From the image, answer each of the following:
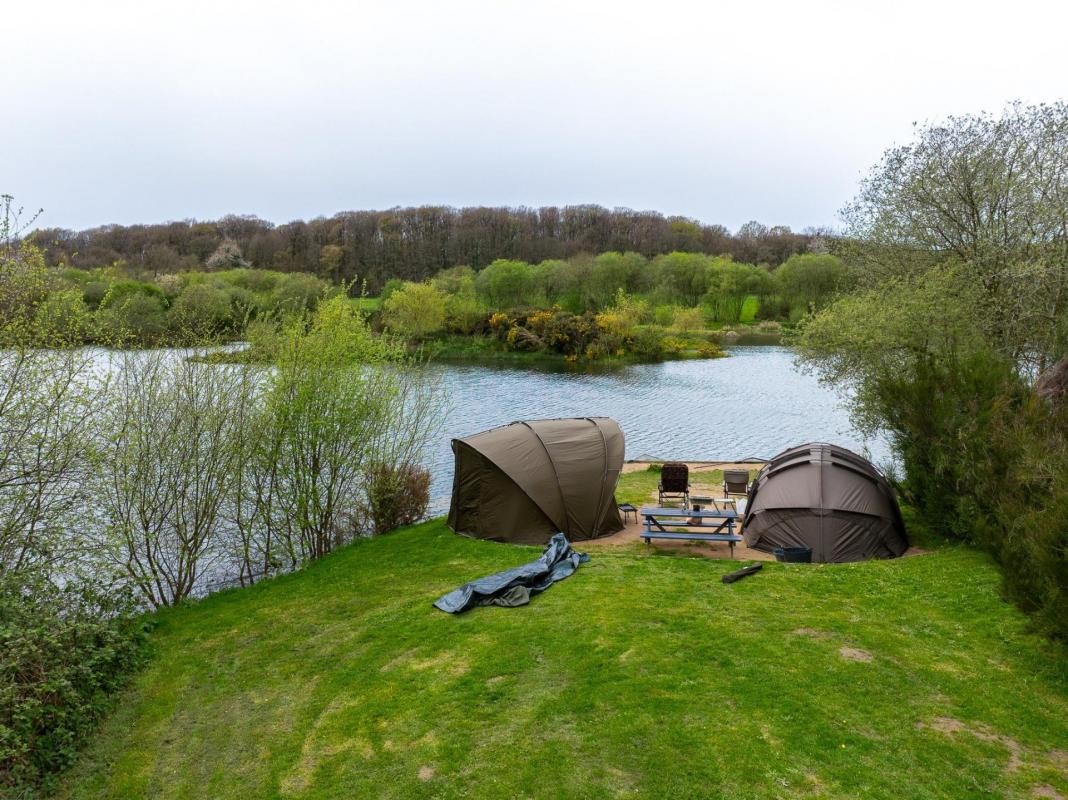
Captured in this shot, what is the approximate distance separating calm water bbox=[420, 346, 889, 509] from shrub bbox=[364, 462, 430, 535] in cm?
233

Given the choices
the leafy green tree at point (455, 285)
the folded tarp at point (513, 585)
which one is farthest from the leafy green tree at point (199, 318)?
the leafy green tree at point (455, 285)

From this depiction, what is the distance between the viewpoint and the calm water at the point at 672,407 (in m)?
27.3

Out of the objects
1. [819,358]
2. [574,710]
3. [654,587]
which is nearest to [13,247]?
[574,710]

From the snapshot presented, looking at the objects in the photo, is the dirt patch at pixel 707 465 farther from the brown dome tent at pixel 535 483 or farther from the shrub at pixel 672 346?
the shrub at pixel 672 346

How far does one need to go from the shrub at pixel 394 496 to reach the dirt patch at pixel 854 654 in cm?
1147

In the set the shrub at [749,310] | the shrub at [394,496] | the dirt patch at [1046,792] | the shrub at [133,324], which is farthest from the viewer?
the shrub at [749,310]

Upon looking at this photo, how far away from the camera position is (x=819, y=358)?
20.9 metres

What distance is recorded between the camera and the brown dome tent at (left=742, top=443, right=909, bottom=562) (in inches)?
523

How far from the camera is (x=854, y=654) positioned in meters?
8.27

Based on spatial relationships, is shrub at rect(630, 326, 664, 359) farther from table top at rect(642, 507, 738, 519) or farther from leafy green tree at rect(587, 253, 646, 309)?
table top at rect(642, 507, 738, 519)

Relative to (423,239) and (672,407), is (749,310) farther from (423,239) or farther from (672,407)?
(423,239)

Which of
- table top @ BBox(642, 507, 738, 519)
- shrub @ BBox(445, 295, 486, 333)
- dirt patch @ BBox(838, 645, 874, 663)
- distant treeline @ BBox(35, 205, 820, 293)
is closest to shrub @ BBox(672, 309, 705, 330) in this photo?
shrub @ BBox(445, 295, 486, 333)

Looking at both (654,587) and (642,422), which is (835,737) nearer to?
(654,587)

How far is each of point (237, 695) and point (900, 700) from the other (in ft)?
27.7
